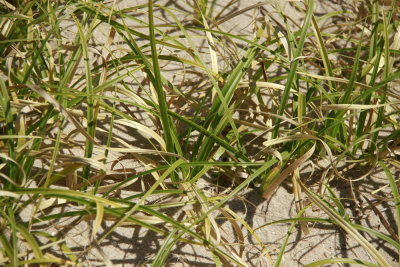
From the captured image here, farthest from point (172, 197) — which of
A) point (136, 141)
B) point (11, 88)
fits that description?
point (11, 88)

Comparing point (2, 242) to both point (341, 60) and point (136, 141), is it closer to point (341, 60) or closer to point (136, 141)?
point (136, 141)

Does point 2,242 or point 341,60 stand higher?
point 341,60

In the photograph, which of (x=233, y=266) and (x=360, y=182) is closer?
(x=233, y=266)

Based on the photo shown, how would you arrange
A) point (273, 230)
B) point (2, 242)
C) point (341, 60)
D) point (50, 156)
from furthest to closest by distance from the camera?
point (341, 60)
point (273, 230)
point (50, 156)
point (2, 242)

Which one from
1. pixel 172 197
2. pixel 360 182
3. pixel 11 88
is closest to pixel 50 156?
pixel 11 88

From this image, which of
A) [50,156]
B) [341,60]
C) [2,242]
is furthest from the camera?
[341,60]

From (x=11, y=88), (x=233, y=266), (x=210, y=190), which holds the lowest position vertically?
(x=233, y=266)

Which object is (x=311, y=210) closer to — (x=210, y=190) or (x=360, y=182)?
(x=360, y=182)
